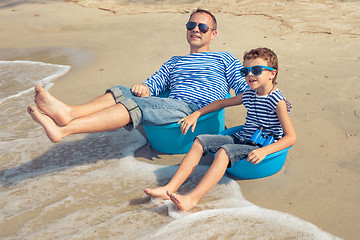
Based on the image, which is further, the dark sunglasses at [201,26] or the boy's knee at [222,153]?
the dark sunglasses at [201,26]

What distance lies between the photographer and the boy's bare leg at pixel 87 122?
256 cm

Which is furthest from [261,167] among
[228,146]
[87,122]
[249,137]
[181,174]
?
[87,122]

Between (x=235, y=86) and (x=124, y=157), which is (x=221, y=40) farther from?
(x=124, y=157)

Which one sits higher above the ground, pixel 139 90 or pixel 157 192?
pixel 139 90

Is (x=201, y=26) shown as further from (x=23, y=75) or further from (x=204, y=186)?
(x=23, y=75)

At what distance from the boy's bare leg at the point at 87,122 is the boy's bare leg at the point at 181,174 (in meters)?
0.59

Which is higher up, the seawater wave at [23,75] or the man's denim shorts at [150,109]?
the man's denim shorts at [150,109]

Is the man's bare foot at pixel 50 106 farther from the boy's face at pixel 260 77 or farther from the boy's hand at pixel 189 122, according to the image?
the boy's face at pixel 260 77

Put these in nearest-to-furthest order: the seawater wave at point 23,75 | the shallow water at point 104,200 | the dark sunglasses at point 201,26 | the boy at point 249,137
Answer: the shallow water at point 104,200
the boy at point 249,137
the dark sunglasses at point 201,26
the seawater wave at point 23,75

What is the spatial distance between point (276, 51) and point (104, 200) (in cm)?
359

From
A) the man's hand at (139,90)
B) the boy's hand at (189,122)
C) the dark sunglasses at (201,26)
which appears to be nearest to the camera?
the boy's hand at (189,122)

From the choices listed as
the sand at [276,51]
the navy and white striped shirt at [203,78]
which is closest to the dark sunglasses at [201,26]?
the navy and white striped shirt at [203,78]

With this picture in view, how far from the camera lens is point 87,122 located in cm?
273

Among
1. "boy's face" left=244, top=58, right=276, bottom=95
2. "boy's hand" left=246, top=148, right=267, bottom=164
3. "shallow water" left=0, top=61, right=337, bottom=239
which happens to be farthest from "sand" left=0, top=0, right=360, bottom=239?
"boy's face" left=244, top=58, right=276, bottom=95
